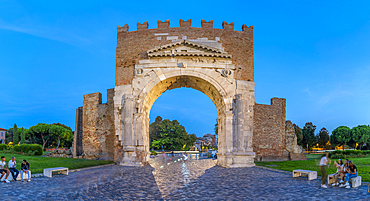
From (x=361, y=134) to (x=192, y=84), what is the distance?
45329mm

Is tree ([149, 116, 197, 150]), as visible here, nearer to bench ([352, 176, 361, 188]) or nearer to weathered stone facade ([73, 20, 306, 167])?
weathered stone facade ([73, 20, 306, 167])

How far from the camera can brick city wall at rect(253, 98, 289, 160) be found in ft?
58.2

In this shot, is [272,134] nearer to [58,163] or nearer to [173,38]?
[173,38]

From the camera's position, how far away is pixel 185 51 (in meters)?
16.8

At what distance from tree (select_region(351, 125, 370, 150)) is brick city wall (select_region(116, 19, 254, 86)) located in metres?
42.9

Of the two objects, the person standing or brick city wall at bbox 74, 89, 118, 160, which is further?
brick city wall at bbox 74, 89, 118, 160

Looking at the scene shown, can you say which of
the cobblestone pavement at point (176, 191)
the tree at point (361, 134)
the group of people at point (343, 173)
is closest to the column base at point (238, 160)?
the cobblestone pavement at point (176, 191)

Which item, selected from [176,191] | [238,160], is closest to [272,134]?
[238,160]

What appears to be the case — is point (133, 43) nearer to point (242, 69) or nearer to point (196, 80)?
point (196, 80)

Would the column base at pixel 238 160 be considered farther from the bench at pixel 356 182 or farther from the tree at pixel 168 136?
the tree at pixel 168 136

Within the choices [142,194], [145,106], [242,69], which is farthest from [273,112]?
[142,194]

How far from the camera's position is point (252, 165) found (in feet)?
51.5

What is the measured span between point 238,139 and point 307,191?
8313 millimetres

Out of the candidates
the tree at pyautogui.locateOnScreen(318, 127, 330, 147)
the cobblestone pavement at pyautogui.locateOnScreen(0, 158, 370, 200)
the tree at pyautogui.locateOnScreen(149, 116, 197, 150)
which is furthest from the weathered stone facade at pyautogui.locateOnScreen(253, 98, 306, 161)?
the tree at pyautogui.locateOnScreen(318, 127, 330, 147)
